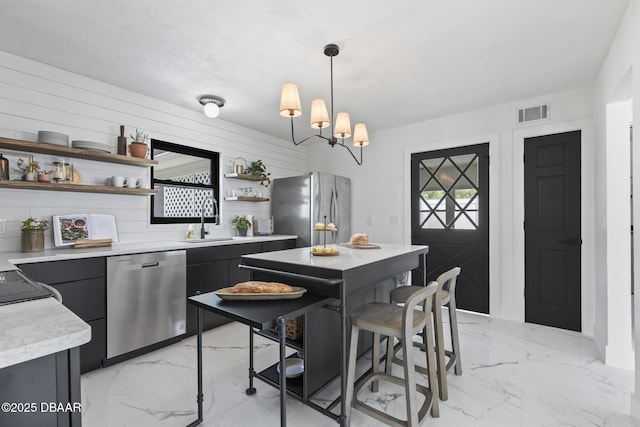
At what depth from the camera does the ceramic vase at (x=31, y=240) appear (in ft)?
8.08

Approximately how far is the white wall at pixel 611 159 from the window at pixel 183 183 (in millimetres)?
3930

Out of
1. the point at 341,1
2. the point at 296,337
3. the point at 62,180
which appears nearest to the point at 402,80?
the point at 341,1

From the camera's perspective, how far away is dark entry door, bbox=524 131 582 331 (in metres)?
3.26

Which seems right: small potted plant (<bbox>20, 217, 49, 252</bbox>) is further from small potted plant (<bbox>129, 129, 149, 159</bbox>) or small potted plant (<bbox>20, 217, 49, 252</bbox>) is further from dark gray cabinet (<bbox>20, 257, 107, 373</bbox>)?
small potted plant (<bbox>129, 129, 149, 159</bbox>)

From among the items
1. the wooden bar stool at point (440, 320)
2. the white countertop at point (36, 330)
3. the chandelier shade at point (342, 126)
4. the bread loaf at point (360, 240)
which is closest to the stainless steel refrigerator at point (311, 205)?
the bread loaf at point (360, 240)

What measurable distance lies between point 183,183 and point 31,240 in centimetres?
158

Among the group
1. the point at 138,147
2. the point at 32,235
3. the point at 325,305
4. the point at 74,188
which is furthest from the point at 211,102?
the point at 325,305

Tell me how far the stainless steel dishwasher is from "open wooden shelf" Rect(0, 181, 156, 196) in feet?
2.38

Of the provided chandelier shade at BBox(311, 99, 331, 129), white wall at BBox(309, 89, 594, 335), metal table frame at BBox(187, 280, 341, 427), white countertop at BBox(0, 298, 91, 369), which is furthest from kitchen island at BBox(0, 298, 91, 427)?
white wall at BBox(309, 89, 594, 335)

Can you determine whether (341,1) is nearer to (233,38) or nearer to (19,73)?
(233,38)

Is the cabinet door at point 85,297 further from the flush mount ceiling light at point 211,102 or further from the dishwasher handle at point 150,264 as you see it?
the flush mount ceiling light at point 211,102

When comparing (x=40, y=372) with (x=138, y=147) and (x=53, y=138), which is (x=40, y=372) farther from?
(x=138, y=147)

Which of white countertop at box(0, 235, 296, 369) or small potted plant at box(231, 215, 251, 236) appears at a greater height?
small potted plant at box(231, 215, 251, 236)

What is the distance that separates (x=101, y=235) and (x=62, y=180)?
0.58 meters
